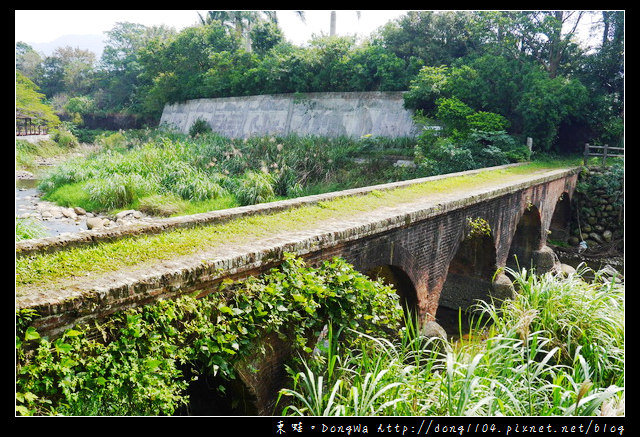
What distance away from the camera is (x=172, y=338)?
3.40m

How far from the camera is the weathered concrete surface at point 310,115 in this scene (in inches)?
867

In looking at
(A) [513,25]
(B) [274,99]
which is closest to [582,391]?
(A) [513,25]

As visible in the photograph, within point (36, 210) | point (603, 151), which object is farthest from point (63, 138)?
point (603, 151)

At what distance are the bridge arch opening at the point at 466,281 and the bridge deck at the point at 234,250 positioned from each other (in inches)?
85.4

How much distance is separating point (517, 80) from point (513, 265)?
8231 millimetres

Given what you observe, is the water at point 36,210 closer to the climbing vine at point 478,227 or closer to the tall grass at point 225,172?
the tall grass at point 225,172

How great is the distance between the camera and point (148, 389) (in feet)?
10.2

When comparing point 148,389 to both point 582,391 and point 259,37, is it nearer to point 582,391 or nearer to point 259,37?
point 582,391

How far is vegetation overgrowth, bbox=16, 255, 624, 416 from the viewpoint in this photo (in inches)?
114

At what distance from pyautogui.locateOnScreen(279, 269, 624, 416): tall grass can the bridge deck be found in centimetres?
103

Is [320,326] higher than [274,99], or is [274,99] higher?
[274,99]

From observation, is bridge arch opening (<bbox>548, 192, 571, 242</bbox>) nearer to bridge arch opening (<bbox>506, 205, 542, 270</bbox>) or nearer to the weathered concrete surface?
bridge arch opening (<bbox>506, 205, 542, 270</bbox>)

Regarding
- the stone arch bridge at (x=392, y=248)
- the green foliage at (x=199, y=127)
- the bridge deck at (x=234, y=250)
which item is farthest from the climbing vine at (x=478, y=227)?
the green foliage at (x=199, y=127)

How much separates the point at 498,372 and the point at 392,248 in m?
2.25
